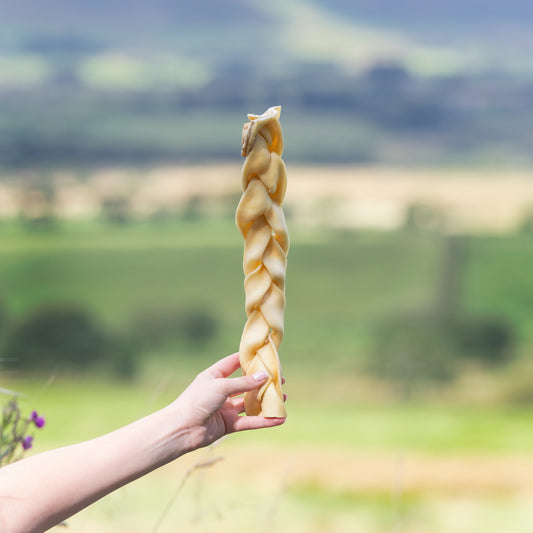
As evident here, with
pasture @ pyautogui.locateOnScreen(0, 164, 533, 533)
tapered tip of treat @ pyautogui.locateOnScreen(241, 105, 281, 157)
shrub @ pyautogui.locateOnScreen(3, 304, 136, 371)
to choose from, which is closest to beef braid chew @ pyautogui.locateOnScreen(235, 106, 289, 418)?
tapered tip of treat @ pyautogui.locateOnScreen(241, 105, 281, 157)

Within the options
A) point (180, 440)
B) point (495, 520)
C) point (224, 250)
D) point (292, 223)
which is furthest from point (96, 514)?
point (224, 250)

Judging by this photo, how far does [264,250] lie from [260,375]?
16 cm

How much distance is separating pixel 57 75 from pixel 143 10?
0.96 meters

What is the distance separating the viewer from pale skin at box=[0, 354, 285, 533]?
Answer: 26.0 inches

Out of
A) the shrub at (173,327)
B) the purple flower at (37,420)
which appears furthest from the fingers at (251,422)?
the shrub at (173,327)

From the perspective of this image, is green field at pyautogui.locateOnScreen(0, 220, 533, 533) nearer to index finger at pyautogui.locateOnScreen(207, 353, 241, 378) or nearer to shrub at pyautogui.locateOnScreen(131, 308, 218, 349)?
shrub at pyautogui.locateOnScreen(131, 308, 218, 349)

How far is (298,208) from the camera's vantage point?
217 inches

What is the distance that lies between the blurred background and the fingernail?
15.4ft

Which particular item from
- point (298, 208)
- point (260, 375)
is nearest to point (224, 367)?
point (260, 375)

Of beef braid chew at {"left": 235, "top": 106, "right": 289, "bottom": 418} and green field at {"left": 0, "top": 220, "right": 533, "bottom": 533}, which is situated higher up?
Result: beef braid chew at {"left": 235, "top": 106, "right": 289, "bottom": 418}

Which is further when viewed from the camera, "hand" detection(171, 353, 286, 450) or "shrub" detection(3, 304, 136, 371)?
"shrub" detection(3, 304, 136, 371)

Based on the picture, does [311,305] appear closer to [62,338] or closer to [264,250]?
[62,338]

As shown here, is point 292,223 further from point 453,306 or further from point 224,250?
point 453,306

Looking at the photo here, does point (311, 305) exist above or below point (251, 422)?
below
